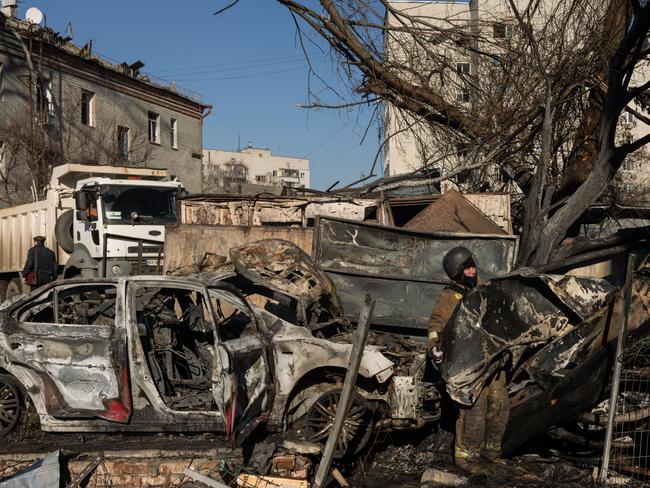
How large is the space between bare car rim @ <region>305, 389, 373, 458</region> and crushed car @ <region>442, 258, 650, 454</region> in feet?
2.96

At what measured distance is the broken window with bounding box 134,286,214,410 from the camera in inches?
269

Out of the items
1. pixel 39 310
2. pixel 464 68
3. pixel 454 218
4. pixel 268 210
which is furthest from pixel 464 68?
pixel 39 310

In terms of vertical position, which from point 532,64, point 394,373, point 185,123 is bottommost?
point 394,373

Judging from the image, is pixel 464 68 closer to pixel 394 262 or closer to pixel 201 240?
pixel 394 262

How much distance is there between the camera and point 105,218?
43.8ft

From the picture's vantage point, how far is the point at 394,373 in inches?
266

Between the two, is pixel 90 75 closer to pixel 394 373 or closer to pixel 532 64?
pixel 532 64

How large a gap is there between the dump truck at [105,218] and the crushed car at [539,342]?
6.75 metres

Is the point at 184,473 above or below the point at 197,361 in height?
below

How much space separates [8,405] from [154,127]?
29.6 meters

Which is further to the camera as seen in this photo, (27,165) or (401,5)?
(27,165)

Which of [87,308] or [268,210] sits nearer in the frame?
[87,308]

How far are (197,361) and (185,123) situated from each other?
3108 centimetres

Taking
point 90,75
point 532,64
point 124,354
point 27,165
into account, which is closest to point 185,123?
point 90,75
